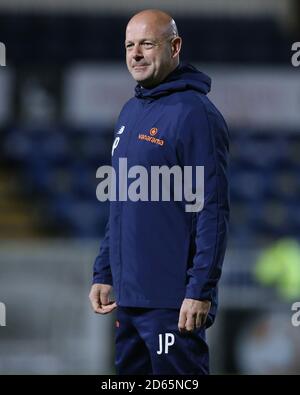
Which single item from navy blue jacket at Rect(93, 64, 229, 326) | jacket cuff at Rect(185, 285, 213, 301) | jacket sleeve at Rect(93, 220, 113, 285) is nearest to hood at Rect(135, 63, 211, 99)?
navy blue jacket at Rect(93, 64, 229, 326)

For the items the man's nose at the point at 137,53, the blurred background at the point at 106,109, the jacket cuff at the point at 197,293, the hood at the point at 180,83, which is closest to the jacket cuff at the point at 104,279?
the jacket cuff at the point at 197,293

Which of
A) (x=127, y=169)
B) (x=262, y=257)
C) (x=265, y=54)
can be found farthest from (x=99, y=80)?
(x=127, y=169)

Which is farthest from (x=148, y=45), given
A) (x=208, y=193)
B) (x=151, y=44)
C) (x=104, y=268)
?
(x=104, y=268)

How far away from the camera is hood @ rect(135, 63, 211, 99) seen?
110 inches

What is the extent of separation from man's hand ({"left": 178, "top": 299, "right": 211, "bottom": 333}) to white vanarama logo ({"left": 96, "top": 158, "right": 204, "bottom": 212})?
244 mm

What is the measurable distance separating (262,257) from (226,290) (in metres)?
0.69

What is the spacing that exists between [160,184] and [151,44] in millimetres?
359

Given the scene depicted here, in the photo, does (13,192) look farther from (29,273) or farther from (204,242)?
(204,242)

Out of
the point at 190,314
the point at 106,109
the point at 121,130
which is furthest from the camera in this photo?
the point at 106,109

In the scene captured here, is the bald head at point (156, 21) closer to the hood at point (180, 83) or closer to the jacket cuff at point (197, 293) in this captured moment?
the hood at point (180, 83)

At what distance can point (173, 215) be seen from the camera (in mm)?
2754

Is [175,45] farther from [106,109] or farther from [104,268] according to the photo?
[106,109]

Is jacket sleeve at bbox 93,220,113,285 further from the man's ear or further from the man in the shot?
the man's ear

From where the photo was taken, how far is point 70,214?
9.48 metres
